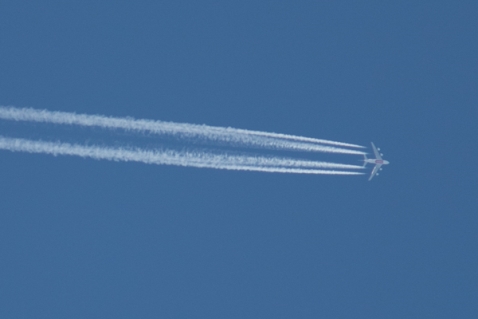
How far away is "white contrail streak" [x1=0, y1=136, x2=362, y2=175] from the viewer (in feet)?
97.0

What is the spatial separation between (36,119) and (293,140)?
1224 centimetres

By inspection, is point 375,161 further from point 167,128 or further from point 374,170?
point 167,128

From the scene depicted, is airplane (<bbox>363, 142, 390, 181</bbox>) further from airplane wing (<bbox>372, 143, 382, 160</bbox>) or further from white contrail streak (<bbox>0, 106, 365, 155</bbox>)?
white contrail streak (<bbox>0, 106, 365, 155</bbox>)

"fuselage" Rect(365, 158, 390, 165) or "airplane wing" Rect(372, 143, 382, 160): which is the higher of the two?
"airplane wing" Rect(372, 143, 382, 160)

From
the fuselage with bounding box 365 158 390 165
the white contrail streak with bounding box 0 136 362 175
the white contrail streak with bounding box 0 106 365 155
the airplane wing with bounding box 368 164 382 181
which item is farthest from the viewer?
the airplane wing with bounding box 368 164 382 181

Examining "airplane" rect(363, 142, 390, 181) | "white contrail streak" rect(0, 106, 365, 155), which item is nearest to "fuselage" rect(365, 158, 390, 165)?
"airplane" rect(363, 142, 390, 181)

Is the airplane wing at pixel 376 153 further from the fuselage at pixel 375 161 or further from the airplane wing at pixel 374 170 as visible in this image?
the airplane wing at pixel 374 170

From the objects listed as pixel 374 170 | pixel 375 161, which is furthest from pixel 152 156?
pixel 374 170

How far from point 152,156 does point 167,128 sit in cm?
161

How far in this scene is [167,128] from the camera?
3091cm

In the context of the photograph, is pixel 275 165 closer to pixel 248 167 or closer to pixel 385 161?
pixel 248 167

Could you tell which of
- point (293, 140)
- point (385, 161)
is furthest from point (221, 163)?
point (385, 161)

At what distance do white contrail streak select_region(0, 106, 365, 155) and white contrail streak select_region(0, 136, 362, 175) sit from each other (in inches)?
34.4

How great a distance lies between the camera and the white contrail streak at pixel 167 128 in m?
30.2
